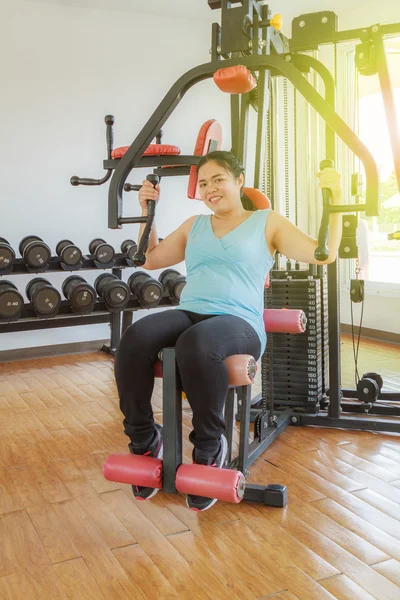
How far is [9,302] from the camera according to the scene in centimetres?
354

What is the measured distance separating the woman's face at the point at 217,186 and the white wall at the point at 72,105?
8.47ft

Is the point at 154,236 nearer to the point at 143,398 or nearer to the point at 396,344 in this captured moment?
the point at 143,398

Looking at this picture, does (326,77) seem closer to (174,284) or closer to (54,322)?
(174,284)

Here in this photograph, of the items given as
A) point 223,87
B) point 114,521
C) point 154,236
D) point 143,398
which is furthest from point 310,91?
point 114,521

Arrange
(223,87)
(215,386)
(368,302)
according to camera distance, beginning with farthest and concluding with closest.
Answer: (368,302), (223,87), (215,386)

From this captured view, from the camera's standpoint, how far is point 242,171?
1.93m

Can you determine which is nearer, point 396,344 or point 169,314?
point 169,314

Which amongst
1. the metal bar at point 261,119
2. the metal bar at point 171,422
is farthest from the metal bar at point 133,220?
the metal bar at point 261,119

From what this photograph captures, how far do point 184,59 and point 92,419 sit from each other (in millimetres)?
3227

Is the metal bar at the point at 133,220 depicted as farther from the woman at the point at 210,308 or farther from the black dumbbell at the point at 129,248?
the black dumbbell at the point at 129,248

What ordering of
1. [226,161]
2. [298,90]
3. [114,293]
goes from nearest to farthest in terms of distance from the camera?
[298,90]
[226,161]
[114,293]

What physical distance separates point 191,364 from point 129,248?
266 cm

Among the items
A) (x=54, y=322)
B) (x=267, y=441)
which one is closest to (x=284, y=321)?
(x=267, y=441)

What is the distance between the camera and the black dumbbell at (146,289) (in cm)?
398
